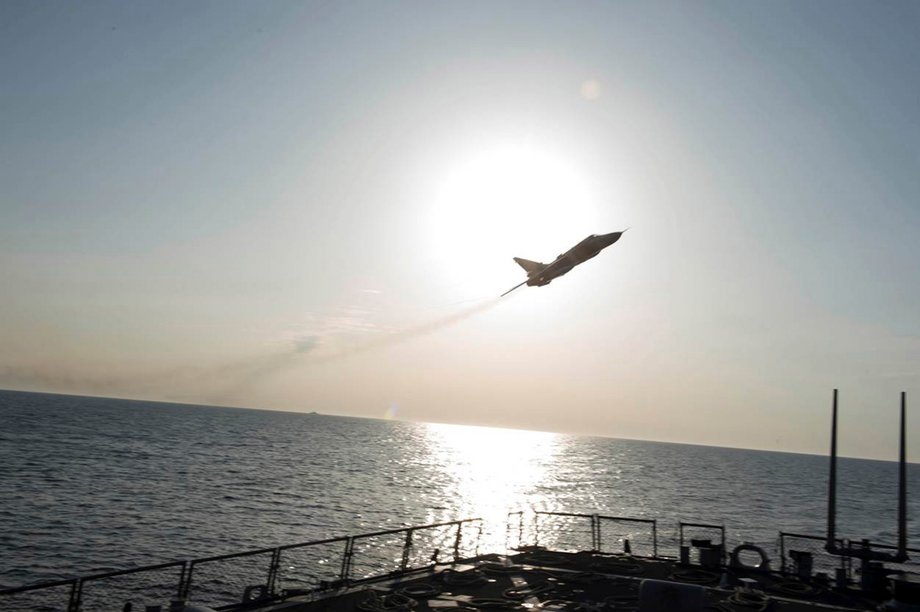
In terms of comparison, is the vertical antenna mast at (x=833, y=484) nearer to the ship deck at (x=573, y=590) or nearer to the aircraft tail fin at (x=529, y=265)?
the ship deck at (x=573, y=590)

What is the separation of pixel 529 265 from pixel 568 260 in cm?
368

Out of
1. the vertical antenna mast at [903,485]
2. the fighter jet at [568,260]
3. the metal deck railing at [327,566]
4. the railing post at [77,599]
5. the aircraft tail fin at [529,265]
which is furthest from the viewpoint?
the aircraft tail fin at [529,265]

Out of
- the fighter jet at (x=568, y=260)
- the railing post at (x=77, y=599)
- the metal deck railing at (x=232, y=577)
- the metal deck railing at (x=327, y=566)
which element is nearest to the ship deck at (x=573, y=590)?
the metal deck railing at (x=327, y=566)

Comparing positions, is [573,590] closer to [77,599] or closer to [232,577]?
[77,599]

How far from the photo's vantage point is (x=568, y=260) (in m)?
43.6

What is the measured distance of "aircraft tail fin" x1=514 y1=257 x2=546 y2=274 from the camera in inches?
1795

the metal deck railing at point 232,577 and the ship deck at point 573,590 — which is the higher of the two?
the ship deck at point 573,590

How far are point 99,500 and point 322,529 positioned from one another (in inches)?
942

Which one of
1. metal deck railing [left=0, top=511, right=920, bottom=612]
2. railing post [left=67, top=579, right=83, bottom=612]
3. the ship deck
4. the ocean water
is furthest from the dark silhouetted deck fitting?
the ocean water

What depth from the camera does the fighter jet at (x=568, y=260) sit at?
42656mm

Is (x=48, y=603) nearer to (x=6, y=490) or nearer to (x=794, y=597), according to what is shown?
(x=794, y=597)

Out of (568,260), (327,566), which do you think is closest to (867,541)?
(568,260)

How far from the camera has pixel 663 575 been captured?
2228 cm

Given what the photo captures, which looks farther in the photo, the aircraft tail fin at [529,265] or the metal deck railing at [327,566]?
the aircraft tail fin at [529,265]
